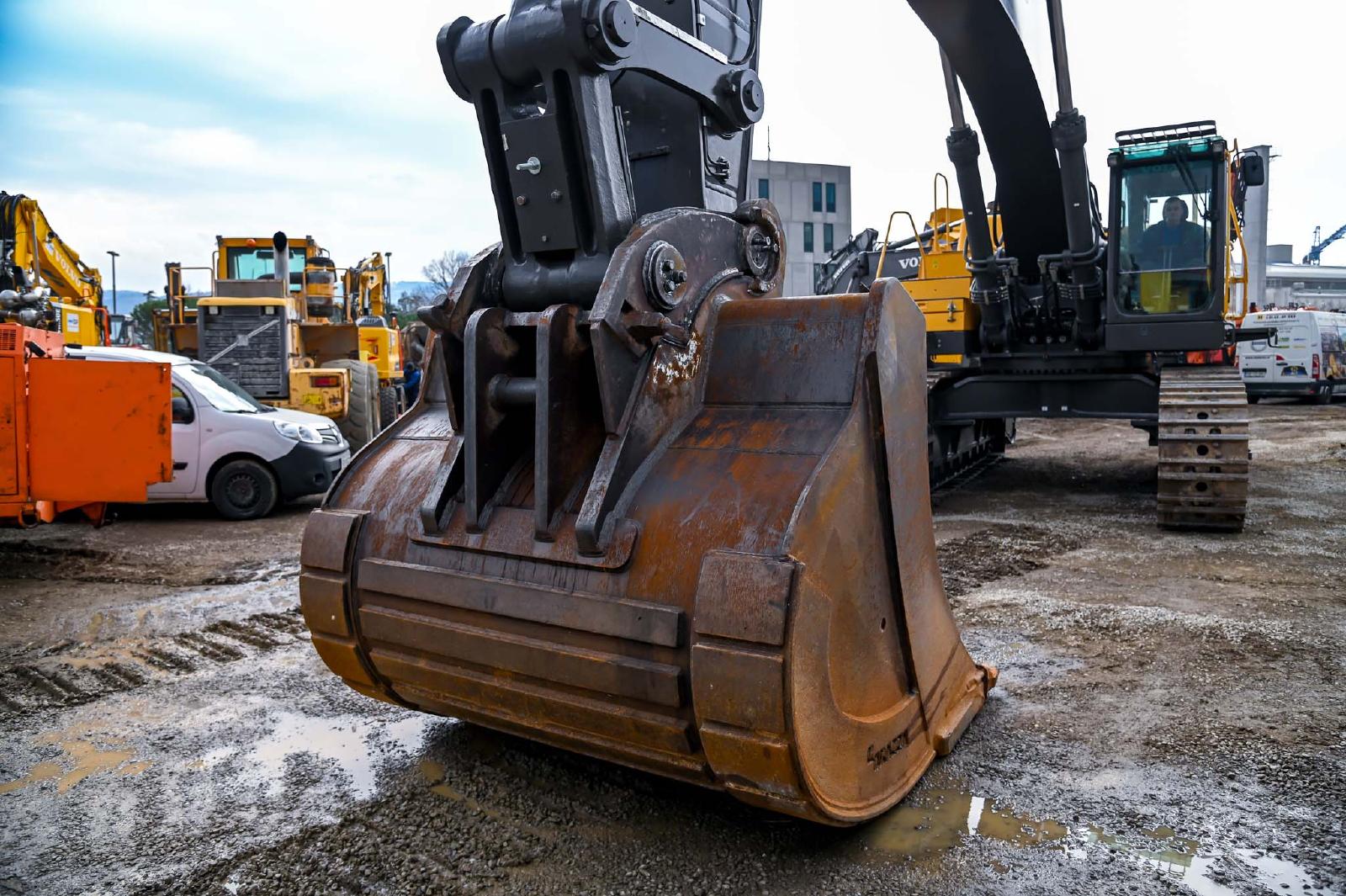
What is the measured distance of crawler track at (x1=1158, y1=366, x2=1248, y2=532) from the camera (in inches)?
295

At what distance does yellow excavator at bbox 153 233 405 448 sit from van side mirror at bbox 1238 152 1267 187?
9.79 meters

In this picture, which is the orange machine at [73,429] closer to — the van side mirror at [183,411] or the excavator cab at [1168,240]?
the van side mirror at [183,411]

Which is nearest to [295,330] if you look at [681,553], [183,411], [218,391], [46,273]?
[46,273]

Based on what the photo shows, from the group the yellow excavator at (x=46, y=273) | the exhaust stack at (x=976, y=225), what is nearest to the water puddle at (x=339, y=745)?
the exhaust stack at (x=976, y=225)

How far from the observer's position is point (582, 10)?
109 inches

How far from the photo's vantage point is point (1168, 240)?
888 centimetres

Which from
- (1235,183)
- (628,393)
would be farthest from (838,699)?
(1235,183)

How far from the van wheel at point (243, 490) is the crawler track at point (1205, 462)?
24.7 ft

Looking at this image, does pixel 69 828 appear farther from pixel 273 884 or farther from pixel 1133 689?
pixel 1133 689

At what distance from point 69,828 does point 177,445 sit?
21.9 feet

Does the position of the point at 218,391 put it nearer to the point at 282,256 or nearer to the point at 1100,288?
the point at 282,256

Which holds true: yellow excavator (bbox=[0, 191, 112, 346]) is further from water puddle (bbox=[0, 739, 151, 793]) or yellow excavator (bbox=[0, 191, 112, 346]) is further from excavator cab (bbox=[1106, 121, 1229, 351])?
excavator cab (bbox=[1106, 121, 1229, 351])

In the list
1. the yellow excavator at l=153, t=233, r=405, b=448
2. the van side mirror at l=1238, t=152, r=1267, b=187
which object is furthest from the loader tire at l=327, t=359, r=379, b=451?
the van side mirror at l=1238, t=152, r=1267, b=187

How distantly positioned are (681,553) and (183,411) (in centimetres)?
802
